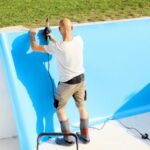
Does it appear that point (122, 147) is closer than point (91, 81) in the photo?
Yes

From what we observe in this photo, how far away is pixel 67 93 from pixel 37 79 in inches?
18.3

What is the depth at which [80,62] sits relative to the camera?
18.8 feet

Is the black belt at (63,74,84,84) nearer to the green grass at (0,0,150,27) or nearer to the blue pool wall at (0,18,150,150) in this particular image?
the blue pool wall at (0,18,150,150)

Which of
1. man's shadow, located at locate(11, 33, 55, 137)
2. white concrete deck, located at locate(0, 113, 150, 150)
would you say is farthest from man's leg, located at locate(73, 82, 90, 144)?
man's shadow, located at locate(11, 33, 55, 137)

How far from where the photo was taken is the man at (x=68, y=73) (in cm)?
558

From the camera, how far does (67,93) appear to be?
579 centimetres

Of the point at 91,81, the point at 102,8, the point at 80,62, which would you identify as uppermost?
the point at 80,62

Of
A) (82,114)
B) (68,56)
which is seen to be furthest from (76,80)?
(82,114)

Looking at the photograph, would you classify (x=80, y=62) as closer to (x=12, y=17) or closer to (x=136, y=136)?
(x=136, y=136)

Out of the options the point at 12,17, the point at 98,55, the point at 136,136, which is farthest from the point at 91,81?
the point at 12,17

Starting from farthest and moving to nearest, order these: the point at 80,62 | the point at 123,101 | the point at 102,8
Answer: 1. the point at 102,8
2. the point at 123,101
3. the point at 80,62

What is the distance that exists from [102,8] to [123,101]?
5873mm

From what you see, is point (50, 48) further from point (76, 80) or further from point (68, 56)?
point (76, 80)

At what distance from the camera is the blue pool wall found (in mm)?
5719
